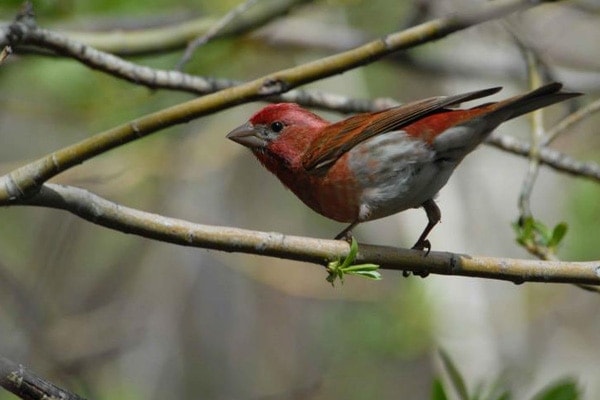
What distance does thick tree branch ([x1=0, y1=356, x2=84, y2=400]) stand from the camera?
9.30ft

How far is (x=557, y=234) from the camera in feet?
15.3

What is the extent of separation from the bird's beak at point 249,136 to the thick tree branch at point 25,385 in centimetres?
276

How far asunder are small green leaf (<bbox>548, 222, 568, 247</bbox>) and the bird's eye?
1608mm

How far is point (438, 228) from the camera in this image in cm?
873

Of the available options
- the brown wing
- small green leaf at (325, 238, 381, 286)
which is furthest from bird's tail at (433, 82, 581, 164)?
small green leaf at (325, 238, 381, 286)

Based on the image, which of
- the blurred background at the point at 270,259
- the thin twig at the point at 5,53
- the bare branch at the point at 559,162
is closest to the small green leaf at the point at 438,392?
the bare branch at the point at 559,162

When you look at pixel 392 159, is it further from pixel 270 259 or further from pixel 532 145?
pixel 270 259

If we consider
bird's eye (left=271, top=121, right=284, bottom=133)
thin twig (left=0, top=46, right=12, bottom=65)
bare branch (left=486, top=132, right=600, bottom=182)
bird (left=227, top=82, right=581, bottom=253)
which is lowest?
thin twig (left=0, top=46, right=12, bottom=65)

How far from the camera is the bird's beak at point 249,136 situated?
554 centimetres

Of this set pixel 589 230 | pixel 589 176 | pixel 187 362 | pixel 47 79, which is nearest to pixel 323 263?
pixel 589 176

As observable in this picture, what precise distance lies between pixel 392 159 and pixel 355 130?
33cm

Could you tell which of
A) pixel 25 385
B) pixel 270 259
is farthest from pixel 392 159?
pixel 270 259

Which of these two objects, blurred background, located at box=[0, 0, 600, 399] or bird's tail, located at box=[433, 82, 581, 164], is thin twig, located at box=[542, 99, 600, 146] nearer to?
bird's tail, located at box=[433, 82, 581, 164]

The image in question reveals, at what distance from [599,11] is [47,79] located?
3.90 meters
